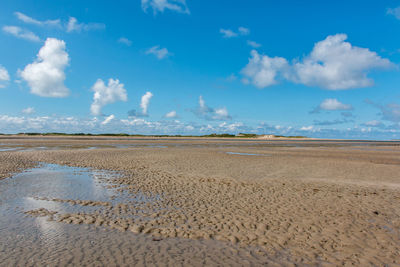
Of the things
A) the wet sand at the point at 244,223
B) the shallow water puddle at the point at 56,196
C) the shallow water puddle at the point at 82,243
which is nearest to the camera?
the shallow water puddle at the point at 82,243

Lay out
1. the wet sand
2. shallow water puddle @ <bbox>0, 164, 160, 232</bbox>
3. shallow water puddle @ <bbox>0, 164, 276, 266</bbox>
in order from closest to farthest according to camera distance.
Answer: shallow water puddle @ <bbox>0, 164, 276, 266</bbox> < the wet sand < shallow water puddle @ <bbox>0, 164, 160, 232</bbox>

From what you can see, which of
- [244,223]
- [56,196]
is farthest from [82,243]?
[56,196]

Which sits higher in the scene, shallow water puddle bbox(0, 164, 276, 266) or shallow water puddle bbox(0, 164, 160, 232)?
shallow water puddle bbox(0, 164, 160, 232)

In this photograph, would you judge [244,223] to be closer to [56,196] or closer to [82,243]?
[82,243]

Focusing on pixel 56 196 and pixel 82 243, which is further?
pixel 56 196

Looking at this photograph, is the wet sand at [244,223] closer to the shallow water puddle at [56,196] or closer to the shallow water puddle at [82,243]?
the shallow water puddle at [82,243]

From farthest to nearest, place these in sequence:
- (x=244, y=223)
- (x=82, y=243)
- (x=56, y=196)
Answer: (x=56, y=196), (x=244, y=223), (x=82, y=243)

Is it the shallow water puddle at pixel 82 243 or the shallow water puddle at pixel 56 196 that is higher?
the shallow water puddle at pixel 56 196

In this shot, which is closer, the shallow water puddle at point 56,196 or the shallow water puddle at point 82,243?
the shallow water puddle at point 82,243

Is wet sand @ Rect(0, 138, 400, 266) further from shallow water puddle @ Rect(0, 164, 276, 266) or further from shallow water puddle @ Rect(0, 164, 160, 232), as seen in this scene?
shallow water puddle @ Rect(0, 164, 160, 232)

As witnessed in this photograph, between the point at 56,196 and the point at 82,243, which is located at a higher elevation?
the point at 56,196

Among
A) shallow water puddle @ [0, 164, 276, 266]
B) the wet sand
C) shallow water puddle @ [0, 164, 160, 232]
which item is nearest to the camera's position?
shallow water puddle @ [0, 164, 276, 266]

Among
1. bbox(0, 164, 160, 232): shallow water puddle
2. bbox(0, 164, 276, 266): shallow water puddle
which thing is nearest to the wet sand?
bbox(0, 164, 276, 266): shallow water puddle

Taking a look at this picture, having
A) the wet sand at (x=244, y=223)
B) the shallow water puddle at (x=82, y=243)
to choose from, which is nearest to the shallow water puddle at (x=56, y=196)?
the shallow water puddle at (x=82, y=243)
